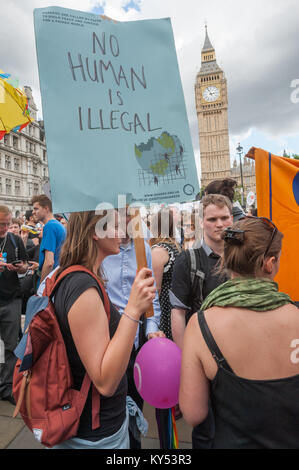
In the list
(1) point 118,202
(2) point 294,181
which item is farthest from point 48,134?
(2) point 294,181

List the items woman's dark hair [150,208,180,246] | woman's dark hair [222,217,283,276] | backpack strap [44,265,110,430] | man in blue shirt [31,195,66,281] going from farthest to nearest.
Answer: man in blue shirt [31,195,66,281] → woman's dark hair [150,208,180,246] → woman's dark hair [222,217,283,276] → backpack strap [44,265,110,430]

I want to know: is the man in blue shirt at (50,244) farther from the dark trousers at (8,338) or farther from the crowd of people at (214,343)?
the crowd of people at (214,343)

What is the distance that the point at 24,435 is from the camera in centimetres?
243

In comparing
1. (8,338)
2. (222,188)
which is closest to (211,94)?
(222,188)

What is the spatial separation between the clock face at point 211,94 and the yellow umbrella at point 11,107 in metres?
80.2

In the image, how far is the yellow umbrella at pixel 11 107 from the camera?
261 cm

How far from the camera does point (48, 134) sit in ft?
3.67

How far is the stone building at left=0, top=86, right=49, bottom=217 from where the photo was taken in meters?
38.0

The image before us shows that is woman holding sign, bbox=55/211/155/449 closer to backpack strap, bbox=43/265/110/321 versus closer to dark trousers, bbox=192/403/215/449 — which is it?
backpack strap, bbox=43/265/110/321

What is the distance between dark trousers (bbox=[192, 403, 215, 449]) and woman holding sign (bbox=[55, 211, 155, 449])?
33 centimetres

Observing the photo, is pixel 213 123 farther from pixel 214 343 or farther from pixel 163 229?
pixel 214 343

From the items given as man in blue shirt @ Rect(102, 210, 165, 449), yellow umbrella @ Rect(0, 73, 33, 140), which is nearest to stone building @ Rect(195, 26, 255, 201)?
yellow umbrella @ Rect(0, 73, 33, 140)

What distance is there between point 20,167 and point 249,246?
4514 centimetres
